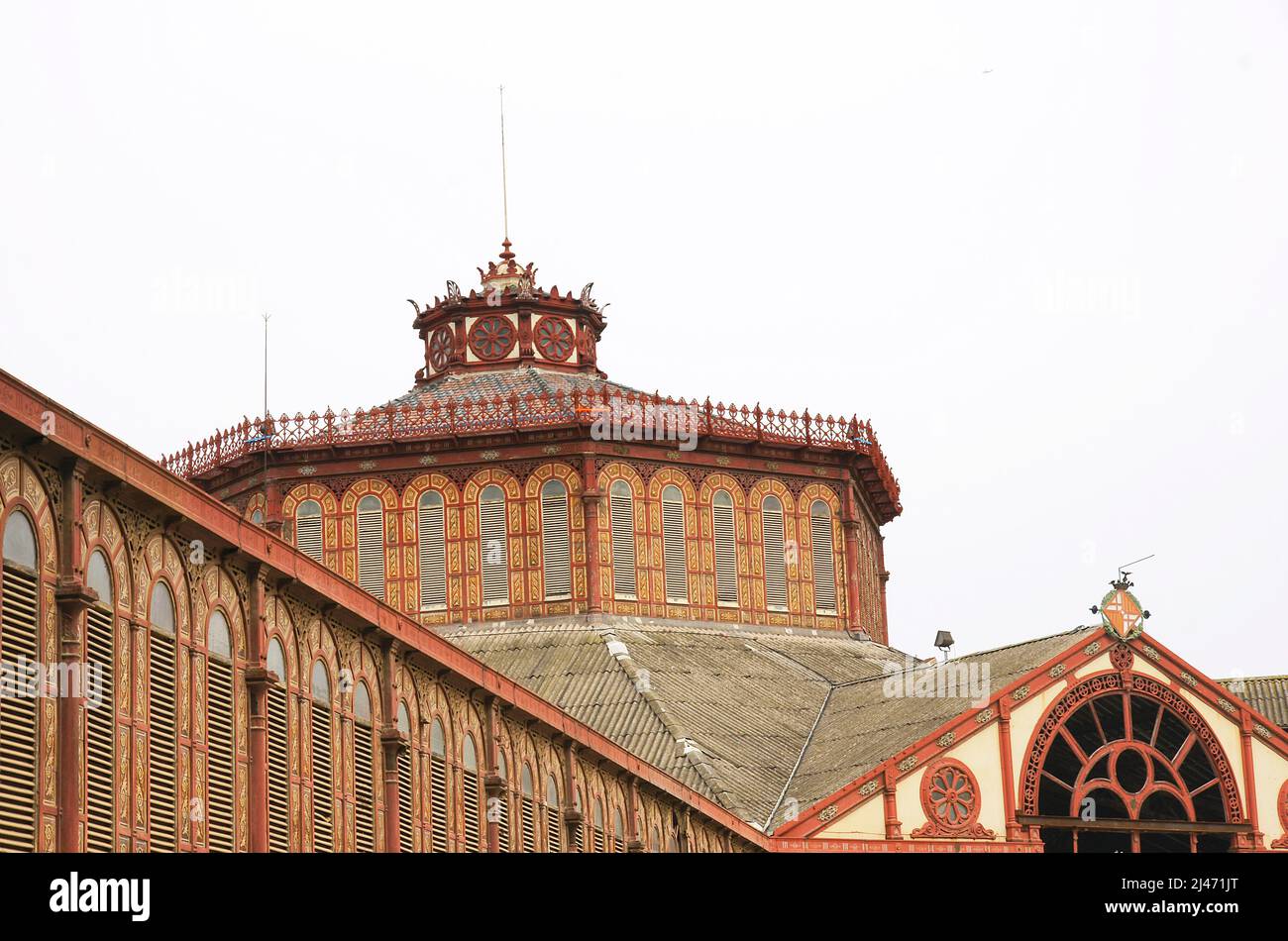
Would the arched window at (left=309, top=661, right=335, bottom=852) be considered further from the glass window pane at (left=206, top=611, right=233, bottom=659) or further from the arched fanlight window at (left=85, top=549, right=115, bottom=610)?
the arched fanlight window at (left=85, top=549, right=115, bottom=610)

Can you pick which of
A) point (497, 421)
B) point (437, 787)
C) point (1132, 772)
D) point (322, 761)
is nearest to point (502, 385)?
point (497, 421)

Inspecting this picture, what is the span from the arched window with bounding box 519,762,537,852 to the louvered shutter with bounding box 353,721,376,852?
6.34m

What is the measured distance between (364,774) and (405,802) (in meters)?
1.64

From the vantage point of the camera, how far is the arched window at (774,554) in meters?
68.6

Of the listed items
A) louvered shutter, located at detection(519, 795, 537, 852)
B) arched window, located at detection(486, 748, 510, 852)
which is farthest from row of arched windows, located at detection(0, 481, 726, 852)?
louvered shutter, located at detection(519, 795, 537, 852)

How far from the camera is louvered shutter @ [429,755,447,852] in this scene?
36.9 m

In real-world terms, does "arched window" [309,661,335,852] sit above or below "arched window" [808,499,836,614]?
below

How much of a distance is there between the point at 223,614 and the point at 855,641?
41342 mm

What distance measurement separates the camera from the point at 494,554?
67000mm

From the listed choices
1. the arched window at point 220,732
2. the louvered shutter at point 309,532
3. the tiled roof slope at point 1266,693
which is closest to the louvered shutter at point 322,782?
the arched window at point 220,732
